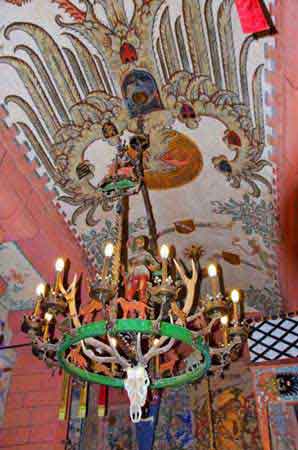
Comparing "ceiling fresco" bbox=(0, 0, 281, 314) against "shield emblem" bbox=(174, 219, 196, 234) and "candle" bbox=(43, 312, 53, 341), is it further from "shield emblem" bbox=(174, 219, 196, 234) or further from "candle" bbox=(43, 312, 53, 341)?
"candle" bbox=(43, 312, 53, 341)

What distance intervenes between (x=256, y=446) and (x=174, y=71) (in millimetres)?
5279

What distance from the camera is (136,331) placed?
2.83 meters

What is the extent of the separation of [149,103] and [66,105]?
811 millimetres

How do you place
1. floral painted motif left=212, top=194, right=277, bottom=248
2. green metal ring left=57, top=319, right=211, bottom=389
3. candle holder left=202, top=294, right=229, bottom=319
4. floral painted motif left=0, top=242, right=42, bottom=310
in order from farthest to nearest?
floral painted motif left=0, top=242, right=42, bottom=310
floral painted motif left=212, top=194, right=277, bottom=248
candle holder left=202, top=294, right=229, bottom=319
green metal ring left=57, top=319, right=211, bottom=389

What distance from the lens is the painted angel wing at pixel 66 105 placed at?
3.94m

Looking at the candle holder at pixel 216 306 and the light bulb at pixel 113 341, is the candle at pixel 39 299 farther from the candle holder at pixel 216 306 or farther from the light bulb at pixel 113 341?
the candle holder at pixel 216 306

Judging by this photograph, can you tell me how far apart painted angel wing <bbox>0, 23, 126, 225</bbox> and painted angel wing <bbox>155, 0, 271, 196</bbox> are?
0.61 meters

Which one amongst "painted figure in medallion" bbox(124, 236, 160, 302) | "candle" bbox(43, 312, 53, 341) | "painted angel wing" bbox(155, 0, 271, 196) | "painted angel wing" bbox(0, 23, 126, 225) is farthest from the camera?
"painted angel wing" bbox(0, 23, 126, 225)

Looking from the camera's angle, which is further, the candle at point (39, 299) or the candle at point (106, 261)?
the candle at point (39, 299)

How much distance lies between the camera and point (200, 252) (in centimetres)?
662

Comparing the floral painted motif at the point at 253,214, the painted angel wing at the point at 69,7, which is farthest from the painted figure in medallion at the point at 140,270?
the floral painted motif at the point at 253,214

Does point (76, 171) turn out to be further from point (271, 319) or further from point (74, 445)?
point (271, 319)

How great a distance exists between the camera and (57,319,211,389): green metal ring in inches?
110

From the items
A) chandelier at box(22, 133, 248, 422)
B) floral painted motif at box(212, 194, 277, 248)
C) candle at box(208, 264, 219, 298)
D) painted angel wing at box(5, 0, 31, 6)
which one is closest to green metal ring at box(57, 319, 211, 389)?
chandelier at box(22, 133, 248, 422)
